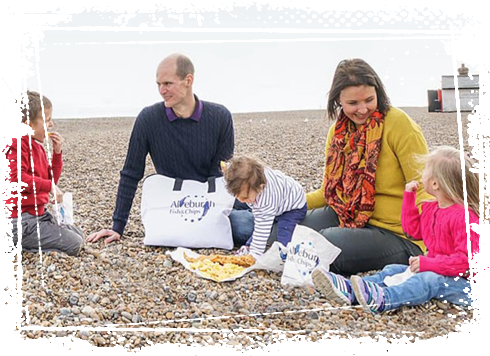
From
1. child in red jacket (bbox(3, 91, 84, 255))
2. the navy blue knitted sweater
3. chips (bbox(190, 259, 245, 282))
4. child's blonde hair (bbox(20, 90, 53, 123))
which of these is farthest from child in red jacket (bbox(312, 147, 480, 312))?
child's blonde hair (bbox(20, 90, 53, 123))

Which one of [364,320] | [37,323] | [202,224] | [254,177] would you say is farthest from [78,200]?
[364,320]

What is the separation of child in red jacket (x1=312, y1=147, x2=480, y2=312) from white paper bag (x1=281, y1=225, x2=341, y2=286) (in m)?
0.19

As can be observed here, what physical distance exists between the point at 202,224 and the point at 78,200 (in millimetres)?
2276

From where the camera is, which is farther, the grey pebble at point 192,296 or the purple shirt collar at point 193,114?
the purple shirt collar at point 193,114

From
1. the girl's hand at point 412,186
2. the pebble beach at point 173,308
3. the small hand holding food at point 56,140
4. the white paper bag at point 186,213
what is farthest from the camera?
the white paper bag at point 186,213

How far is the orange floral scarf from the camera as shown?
343cm

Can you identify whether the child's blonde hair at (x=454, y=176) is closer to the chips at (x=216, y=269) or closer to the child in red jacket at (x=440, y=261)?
the child in red jacket at (x=440, y=261)

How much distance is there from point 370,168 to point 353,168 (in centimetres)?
12

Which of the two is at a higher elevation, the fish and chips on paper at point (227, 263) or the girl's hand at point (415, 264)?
the girl's hand at point (415, 264)

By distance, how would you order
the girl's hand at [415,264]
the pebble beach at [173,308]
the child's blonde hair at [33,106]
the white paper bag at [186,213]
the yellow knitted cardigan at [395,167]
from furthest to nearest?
the white paper bag at [186,213] < the child's blonde hair at [33,106] < the yellow knitted cardigan at [395,167] < the girl's hand at [415,264] < the pebble beach at [173,308]

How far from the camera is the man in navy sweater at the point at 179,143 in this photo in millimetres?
4176

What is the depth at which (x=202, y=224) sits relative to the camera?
407cm

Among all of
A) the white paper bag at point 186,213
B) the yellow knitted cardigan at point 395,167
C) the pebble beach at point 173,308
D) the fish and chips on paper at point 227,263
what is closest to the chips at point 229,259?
the fish and chips on paper at point 227,263

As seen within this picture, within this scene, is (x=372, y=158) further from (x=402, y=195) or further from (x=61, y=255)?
(x=61, y=255)
